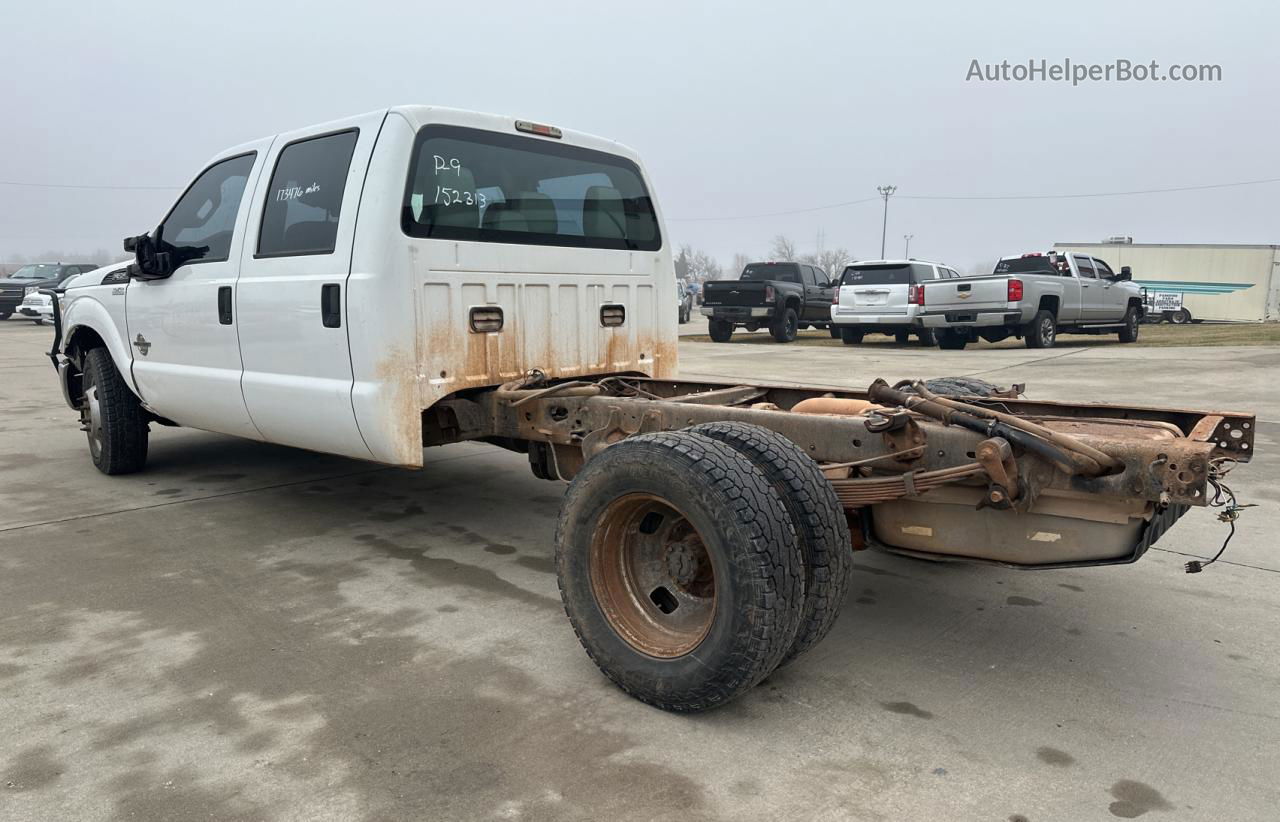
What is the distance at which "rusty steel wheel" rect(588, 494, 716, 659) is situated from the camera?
299 cm

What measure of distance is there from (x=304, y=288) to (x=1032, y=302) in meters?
14.7

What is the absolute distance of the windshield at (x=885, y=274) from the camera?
18156mm

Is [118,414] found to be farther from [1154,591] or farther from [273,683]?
[1154,591]

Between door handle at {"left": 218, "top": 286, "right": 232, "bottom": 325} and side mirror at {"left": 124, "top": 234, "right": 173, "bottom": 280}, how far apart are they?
0.62m

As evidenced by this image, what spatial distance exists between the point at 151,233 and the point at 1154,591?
5.62 meters

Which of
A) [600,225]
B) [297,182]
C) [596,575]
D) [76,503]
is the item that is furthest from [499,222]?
[76,503]

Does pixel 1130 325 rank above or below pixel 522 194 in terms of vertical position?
below

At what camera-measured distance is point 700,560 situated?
303cm

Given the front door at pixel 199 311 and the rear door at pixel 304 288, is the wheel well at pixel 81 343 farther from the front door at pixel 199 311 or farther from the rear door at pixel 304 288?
the rear door at pixel 304 288

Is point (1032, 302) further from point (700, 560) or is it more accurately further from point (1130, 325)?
point (700, 560)

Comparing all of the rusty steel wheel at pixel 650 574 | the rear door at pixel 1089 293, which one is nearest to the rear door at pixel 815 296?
the rear door at pixel 1089 293

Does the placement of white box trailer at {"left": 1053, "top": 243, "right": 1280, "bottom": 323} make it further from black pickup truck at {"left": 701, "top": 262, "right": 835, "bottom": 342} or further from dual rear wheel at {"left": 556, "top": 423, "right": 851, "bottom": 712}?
dual rear wheel at {"left": 556, "top": 423, "right": 851, "bottom": 712}

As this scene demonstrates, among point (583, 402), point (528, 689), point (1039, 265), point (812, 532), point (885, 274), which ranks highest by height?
point (1039, 265)

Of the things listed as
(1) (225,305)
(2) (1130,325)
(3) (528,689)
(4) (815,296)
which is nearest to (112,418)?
(1) (225,305)
